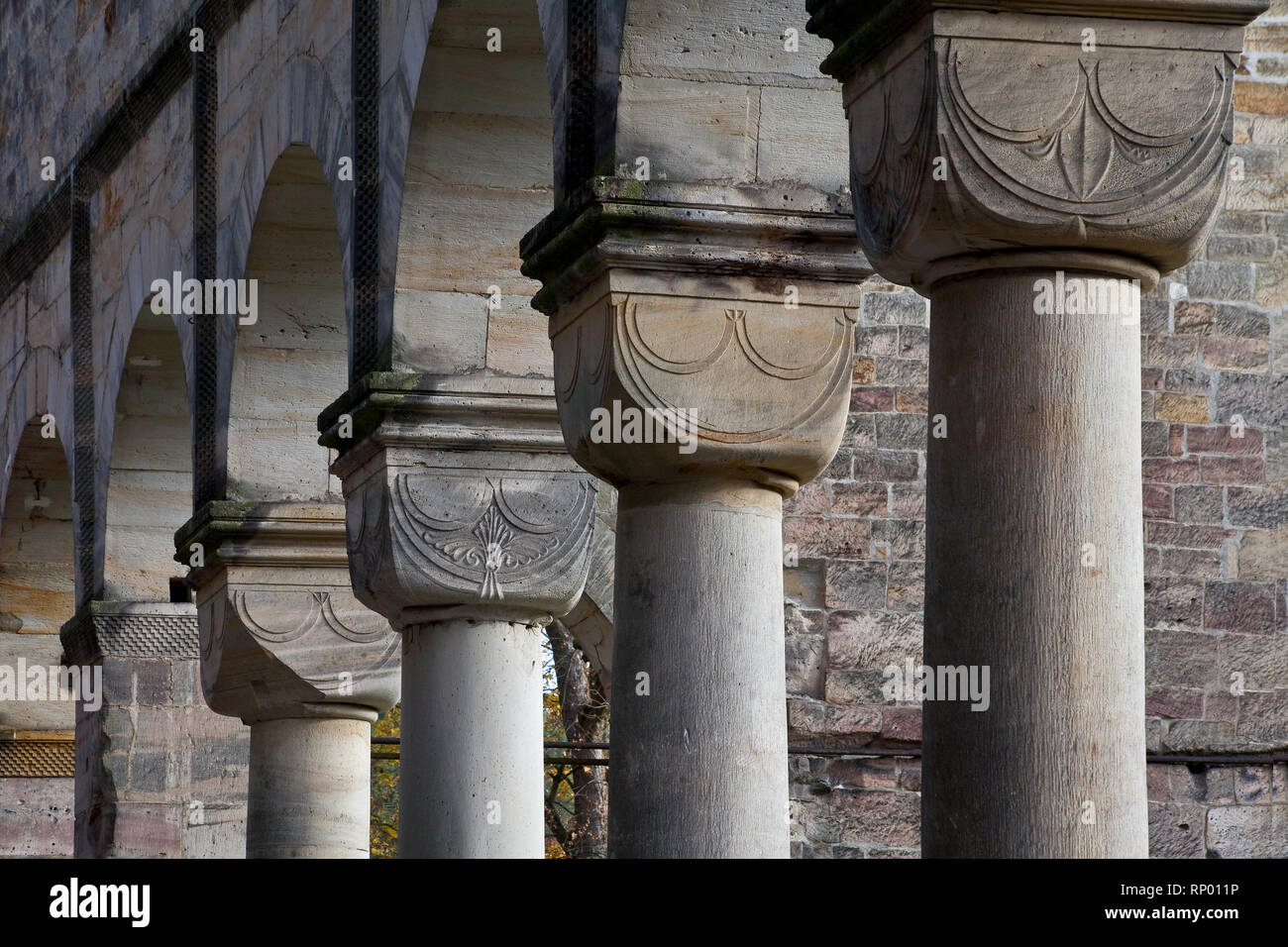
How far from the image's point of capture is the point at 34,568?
12297 mm

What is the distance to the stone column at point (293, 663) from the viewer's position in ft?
25.9

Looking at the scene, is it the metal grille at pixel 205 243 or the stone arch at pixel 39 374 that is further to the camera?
the stone arch at pixel 39 374

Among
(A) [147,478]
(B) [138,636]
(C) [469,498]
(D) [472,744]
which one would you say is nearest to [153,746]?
(B) [138,636]

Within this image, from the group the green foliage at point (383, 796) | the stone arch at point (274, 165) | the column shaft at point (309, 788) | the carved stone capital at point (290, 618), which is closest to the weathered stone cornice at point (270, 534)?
the carved stone capital at point (290, 618)

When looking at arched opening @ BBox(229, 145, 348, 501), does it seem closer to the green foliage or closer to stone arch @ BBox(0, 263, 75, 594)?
stone arch @ BBox(0, 263, 75, 594)

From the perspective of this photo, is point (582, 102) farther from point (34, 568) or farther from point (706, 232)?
point (34, 568)

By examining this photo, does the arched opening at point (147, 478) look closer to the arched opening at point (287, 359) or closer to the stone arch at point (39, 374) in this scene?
the stone arch at point (39, 374)

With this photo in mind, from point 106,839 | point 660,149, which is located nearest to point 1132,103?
point 660,149

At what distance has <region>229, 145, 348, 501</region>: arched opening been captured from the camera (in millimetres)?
7977

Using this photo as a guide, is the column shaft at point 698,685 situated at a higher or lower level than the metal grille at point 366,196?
lower

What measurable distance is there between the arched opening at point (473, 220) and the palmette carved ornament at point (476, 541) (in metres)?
0.32

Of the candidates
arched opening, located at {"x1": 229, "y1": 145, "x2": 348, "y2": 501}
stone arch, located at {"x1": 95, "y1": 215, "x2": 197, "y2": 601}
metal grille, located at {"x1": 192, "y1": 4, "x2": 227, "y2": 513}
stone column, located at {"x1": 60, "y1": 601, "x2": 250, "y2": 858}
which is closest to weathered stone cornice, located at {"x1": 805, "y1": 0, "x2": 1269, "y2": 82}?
arched opening, located at {"x1": 229, "y1": 145, "x2": 348, "y2": 501}

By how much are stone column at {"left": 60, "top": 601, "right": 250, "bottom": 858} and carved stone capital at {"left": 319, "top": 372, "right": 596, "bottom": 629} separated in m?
3.73
